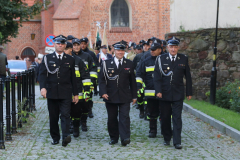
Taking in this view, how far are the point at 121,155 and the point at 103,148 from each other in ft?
2.11

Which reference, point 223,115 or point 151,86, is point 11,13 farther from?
point 151,86

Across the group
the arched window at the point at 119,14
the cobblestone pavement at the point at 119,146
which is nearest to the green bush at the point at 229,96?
the cobblestone pavement at the point at 119,146

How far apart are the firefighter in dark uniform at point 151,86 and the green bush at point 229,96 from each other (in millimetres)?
3860

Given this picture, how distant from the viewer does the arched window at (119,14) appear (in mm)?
35188

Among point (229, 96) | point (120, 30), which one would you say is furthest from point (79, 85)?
point (120, 30)

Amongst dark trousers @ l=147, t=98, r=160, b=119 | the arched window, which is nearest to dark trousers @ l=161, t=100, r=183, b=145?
dark trousers @ l=147, t=98, r=160, b=119

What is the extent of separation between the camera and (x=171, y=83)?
787 centimetres

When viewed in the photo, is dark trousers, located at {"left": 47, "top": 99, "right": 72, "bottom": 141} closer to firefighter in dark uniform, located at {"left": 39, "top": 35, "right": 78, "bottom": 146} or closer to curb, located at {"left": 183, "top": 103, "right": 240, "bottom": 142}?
firefighter in dark uniform, located at {"left": 39, "top": 35, "right": 78, "bottom": 146}

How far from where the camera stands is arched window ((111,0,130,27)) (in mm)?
35188

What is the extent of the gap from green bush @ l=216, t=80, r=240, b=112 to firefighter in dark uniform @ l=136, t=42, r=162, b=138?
3.86 meters

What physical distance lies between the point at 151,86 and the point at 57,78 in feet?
7.68

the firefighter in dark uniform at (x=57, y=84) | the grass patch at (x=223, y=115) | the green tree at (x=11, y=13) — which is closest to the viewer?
the firefighter in dark uniform at (x=57, y=84)

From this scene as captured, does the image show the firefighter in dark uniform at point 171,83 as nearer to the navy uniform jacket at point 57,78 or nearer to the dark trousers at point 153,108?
the dark trousers at point 153,108

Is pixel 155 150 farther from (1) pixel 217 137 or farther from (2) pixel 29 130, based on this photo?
(2) pixel 29 130
